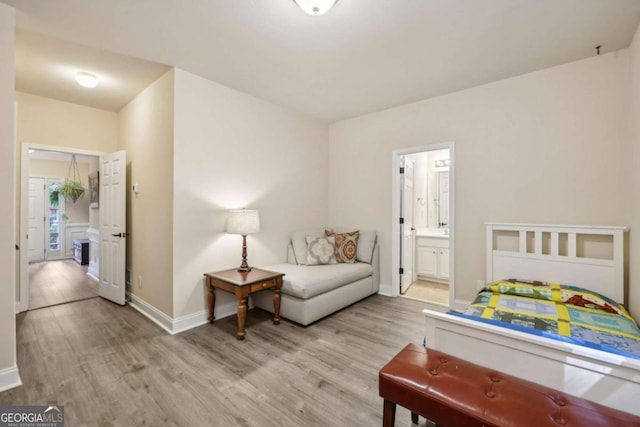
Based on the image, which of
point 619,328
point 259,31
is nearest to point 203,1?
point 259,31

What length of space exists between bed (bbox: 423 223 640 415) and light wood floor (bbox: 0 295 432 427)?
65cm

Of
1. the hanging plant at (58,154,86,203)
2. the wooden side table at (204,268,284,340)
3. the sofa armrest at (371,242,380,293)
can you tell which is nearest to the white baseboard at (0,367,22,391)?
the wooden side table at (204,268,284,340)

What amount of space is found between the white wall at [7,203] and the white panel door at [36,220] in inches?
261

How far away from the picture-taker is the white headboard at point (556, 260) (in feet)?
8.13

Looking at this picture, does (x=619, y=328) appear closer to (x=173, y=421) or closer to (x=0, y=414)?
(x=173, y=421)

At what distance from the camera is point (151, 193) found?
126 inches

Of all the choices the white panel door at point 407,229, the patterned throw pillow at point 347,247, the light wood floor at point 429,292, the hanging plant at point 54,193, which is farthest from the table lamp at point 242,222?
the hanging plant at point 54,193

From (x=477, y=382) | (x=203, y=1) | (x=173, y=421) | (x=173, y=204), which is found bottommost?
(x=173, y=421)

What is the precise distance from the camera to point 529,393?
121 centimetres

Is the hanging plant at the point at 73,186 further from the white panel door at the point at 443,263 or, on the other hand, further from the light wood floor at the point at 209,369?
the white panel door at the point at 443,263

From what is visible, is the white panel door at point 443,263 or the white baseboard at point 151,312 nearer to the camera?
the white baseboard at point 151,312

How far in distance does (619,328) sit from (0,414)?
12.8 ft

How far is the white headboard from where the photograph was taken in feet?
8.13

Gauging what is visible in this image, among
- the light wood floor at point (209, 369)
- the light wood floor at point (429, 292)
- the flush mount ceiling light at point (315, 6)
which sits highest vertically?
the flush mount ceiling light at point (315, 6)
